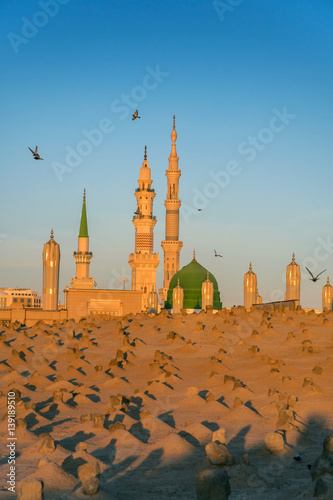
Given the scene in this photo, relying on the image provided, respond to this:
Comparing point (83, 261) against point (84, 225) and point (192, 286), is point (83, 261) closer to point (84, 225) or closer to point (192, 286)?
point (84, 225)

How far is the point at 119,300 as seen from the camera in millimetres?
48844

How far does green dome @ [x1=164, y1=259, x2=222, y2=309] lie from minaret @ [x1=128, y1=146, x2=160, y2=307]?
11.9 metres

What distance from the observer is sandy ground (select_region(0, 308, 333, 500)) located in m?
7.86

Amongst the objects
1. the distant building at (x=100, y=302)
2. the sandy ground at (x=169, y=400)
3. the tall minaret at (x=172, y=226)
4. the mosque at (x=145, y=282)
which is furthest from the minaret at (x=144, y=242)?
the sandy ground at (x=169, y=400)

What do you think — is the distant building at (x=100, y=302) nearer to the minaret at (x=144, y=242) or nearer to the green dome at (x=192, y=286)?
the green dome at (x=192, y=286)

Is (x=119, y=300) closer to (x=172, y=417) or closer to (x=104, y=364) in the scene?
(x=104, y=364)

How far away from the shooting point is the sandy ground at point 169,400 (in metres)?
7.86

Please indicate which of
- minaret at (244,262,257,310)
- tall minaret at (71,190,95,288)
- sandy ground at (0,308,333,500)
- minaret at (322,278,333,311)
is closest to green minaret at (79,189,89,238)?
tall minaret at (71,190,95,288)

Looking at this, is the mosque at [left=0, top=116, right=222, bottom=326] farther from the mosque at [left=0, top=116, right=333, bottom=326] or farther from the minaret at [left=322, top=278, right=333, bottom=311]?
the minaret at [left=322, top=278, right=333, bottom=311]

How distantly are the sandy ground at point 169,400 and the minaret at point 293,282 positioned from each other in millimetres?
14977

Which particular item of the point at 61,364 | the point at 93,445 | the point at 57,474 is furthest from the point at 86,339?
the point at 57,474

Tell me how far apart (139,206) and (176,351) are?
309ft

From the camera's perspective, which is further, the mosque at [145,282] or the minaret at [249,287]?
the minaret at [249,287]

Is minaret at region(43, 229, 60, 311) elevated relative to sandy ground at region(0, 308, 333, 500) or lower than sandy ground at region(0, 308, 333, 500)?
elevated
